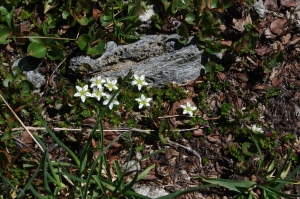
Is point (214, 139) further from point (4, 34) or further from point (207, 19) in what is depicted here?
point (4, 34)

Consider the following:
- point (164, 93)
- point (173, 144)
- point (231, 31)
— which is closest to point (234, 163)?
point (173, 144)

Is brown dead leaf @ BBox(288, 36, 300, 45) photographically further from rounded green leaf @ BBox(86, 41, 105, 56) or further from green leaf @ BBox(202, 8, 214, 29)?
rounded green leaf @ BBox(86, 41, 105, 56)

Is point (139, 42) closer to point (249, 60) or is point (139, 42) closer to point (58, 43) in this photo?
point (58, 43)

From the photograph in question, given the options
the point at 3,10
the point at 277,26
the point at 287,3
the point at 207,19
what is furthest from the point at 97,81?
the point at 287,3

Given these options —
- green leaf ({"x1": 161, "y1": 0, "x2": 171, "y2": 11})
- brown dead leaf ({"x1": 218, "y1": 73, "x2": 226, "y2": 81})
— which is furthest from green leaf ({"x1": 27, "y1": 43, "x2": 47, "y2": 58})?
brown dead leaf ({"x1": 218, "y1": 73, "x2": 226, "y2": 81})

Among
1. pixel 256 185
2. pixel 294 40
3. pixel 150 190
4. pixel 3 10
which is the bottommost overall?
pixel 150 190

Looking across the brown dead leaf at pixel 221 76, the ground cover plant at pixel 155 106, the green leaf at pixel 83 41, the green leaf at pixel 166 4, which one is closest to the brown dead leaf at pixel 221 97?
the ground cover plant at pixel 155 106

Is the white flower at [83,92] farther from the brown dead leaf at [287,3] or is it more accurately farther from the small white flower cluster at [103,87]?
the brown dead leaf at [287,3]
